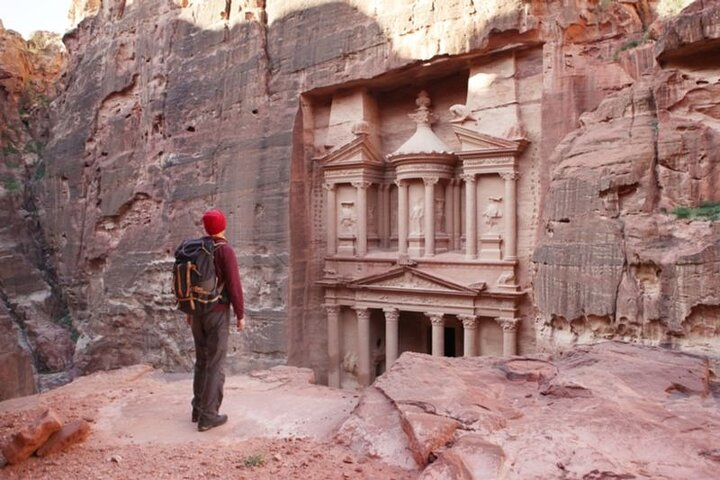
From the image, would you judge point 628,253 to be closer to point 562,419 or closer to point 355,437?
point 562,419

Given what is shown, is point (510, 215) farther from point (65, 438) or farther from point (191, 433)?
point (65, 438)

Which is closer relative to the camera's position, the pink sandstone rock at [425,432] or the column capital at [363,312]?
the pink sandstone rock at [425,432]

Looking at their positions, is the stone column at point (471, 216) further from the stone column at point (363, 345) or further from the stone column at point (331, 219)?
the stone column at point (331, 219)

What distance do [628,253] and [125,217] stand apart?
16.3 metres

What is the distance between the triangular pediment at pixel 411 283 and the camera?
1272 cm

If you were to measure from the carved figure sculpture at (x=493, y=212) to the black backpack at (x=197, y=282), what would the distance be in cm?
951

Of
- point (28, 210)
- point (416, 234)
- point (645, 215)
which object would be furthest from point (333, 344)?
point (28, 210)

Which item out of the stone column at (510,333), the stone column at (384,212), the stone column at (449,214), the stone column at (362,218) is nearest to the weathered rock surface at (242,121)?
the stone column at (510,333)

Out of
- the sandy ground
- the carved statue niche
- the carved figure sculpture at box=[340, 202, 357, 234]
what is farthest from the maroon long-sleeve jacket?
the carved figure sculpture at box=[340, 202, 357, 234]

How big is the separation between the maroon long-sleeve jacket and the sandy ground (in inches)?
36.9

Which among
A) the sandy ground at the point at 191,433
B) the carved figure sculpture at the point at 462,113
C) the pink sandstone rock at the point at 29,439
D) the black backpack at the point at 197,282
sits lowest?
the sandy ground at the point at 191,433

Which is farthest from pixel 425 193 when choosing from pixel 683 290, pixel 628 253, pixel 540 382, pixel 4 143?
pixel 4 143

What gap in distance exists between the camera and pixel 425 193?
1359 cm

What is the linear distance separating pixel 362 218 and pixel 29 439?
11457mm
